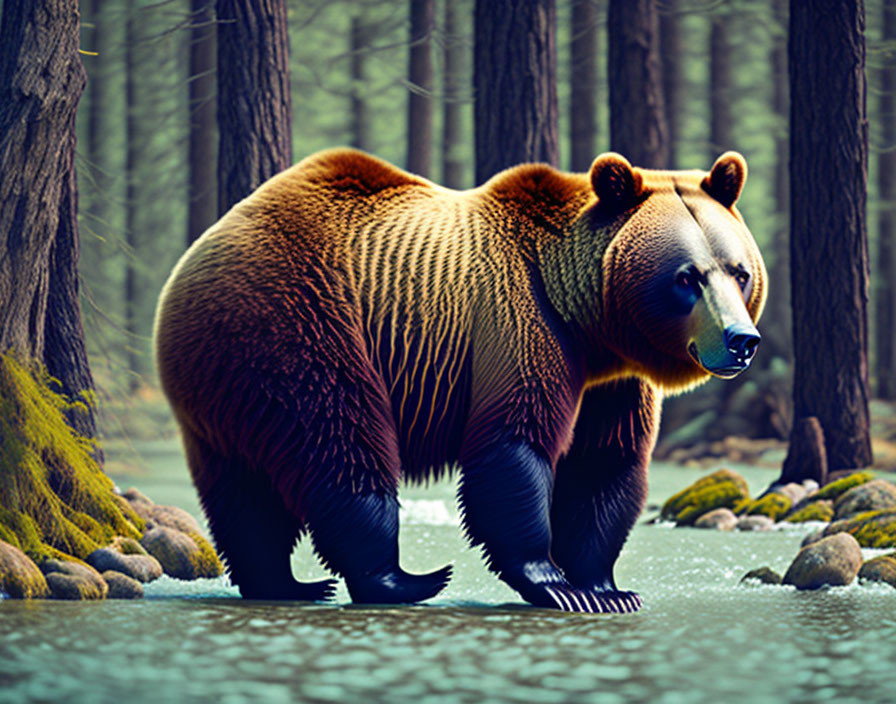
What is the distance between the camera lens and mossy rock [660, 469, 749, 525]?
9935mm

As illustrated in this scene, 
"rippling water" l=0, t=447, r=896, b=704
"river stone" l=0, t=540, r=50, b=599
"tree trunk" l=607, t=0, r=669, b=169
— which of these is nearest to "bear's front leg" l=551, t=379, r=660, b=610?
"rippling water" l=0, t=447, r=896, b=704

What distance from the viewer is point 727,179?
5.34 metres

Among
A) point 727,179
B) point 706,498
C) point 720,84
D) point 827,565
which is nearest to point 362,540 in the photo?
point 727,179

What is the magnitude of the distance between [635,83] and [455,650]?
11.2 metres

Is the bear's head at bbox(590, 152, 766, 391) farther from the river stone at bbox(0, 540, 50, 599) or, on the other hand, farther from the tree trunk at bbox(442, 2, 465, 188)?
the tree trunk at bbox(442, 2, 465, 188)

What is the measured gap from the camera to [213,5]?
1028 centimetres

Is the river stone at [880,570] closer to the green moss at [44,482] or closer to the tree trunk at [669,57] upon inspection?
the green moss at [44,482]

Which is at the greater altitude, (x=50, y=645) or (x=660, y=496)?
(x=50, y=645)

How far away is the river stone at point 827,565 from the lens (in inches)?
240

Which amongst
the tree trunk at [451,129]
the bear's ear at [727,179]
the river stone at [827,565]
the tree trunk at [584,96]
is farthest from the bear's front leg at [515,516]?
the tree trunk at [451,129]

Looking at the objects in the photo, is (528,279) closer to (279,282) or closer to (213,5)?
(279,282)

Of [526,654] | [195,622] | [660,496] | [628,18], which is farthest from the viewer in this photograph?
[628,18]

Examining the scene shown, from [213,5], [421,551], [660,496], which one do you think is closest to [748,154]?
[660,496]

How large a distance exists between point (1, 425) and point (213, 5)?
18.0ft
